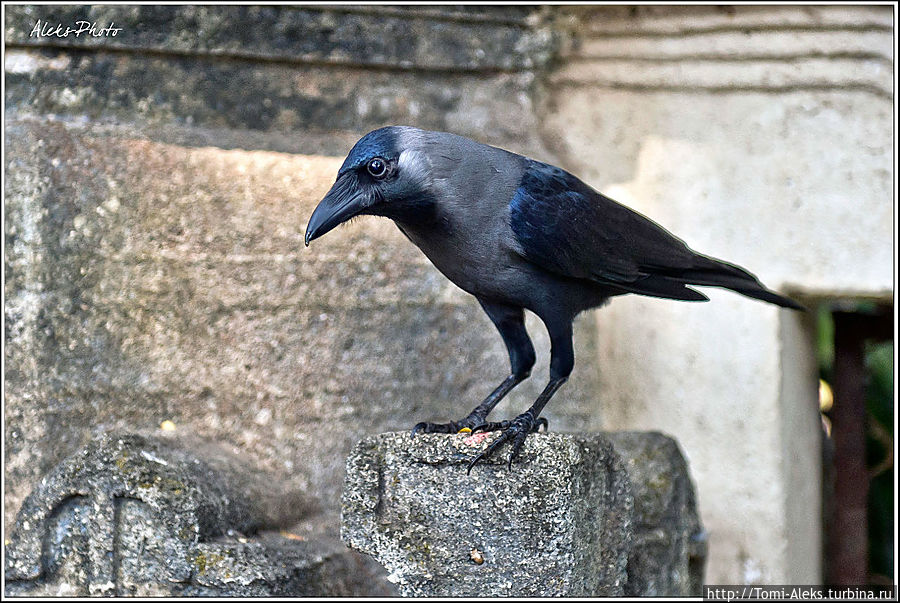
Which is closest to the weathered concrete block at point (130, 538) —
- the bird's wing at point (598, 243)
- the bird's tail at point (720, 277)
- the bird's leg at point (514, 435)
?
the bird's leg at point (514, 435)

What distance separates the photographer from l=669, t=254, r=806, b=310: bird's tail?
2816 millimetres

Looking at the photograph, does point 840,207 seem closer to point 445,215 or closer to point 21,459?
point 445,215

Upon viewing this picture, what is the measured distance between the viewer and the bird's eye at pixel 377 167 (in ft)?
7.59

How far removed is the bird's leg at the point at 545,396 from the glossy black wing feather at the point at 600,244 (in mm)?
159

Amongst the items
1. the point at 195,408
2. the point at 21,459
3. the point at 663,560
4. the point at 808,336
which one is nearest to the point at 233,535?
the point at 195,408

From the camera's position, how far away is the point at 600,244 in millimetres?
2658

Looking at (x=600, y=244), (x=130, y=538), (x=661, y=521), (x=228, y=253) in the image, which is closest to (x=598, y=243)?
(x=600, y=244)

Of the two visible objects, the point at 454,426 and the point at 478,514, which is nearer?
Result: the point at 478,514

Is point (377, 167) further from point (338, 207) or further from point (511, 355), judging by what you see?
point (511, 355)

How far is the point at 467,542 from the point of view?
7.58ft

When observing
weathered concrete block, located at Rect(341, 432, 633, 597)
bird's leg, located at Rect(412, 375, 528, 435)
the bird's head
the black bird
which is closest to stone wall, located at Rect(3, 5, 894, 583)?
bird's leg, located at Rect(412, 375, 528, 435)

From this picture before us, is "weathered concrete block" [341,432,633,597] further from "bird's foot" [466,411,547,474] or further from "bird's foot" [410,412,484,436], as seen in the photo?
"bird's foot" [410,412,484,436]

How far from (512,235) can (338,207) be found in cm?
46

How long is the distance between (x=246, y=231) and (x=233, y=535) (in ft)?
3.49
